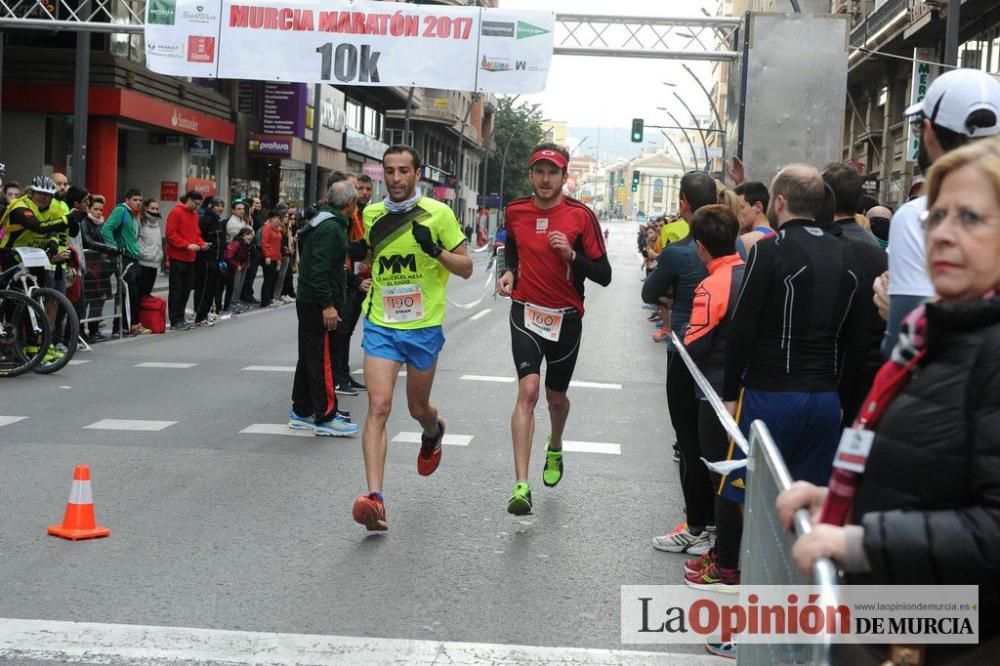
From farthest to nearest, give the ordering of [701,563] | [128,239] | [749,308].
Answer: [128,239]
[701,563]
[749,308]

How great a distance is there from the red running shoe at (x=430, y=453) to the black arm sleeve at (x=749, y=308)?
2.85 m

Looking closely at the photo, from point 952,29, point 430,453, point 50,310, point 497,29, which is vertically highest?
point 952,29

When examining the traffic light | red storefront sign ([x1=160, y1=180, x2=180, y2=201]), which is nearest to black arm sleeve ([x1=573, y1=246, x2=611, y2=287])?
red storefront sign ([x1=160, y1=180, x2=180, y2=201])

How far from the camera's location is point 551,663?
15.0ft

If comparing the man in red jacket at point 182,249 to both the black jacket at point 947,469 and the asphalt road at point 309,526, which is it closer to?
the asphalt road at point 309,526

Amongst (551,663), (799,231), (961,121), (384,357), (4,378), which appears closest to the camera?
(961,121)

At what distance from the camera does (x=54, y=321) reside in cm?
1327

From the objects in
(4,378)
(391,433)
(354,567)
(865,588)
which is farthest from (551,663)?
(4,378)

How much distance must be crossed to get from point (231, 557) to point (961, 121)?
152 inches

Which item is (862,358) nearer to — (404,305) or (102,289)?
(404,305)

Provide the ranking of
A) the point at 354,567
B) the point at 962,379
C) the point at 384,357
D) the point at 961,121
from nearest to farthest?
the point at 962,379
the point at 961,121
the point at 354,567
the point at 384,357

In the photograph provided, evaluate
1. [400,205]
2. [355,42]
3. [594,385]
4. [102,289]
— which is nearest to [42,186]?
[102,289]

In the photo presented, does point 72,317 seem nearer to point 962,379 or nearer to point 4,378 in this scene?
point 4,378

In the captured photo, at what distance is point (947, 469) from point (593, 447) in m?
7.49
